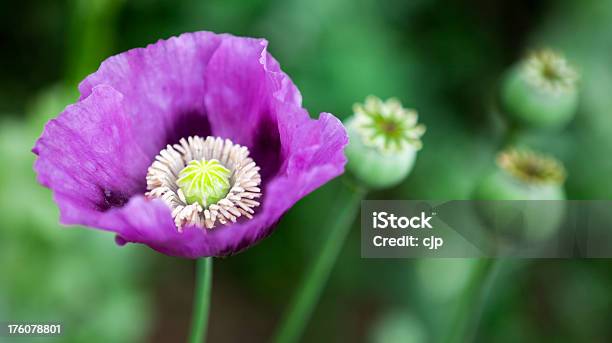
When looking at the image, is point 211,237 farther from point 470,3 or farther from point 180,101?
point 470,3

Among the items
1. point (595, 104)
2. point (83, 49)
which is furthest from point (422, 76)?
point (83, 49)

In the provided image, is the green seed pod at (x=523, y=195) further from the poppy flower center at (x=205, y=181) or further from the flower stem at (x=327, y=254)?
the poppy flower center at (x=205, y=181)

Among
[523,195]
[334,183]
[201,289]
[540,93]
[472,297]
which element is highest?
[334,183]

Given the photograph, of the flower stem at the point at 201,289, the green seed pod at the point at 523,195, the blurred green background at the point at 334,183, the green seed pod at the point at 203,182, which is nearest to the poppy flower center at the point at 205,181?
the green seed pod at the point at 203,182

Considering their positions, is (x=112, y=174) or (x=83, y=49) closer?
(x=112, y=174)

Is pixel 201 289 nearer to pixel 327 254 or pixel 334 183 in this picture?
pixel 327 254

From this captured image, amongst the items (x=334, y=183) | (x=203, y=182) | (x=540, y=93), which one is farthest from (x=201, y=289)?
(x=334, y=183)
